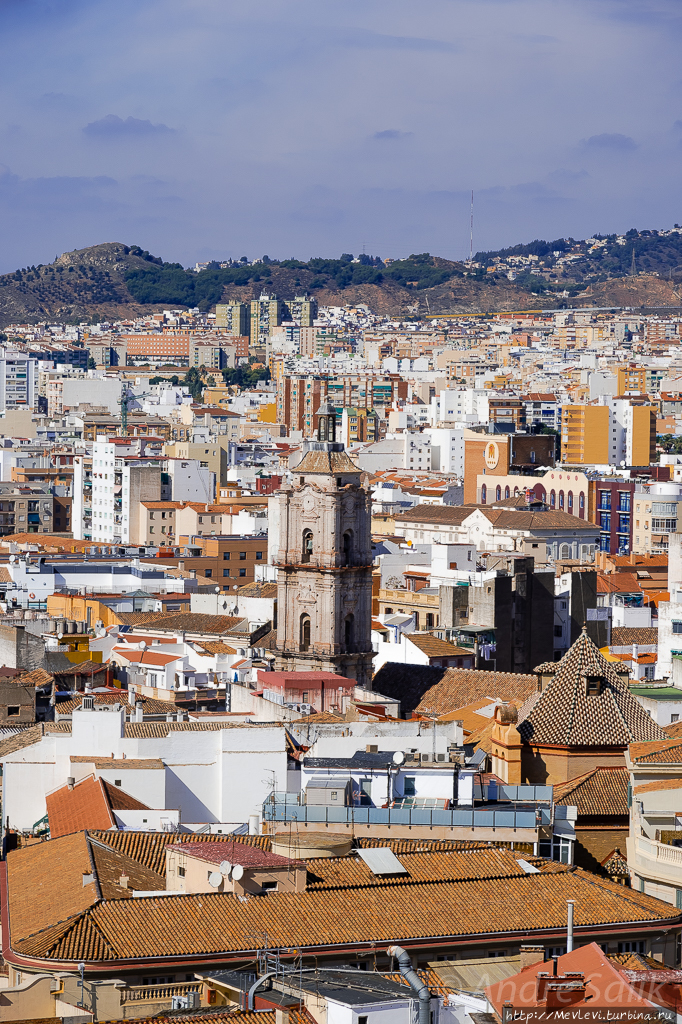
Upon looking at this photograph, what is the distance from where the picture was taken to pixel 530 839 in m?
24.1

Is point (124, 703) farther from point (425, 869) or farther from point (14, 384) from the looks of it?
point (14, 384)

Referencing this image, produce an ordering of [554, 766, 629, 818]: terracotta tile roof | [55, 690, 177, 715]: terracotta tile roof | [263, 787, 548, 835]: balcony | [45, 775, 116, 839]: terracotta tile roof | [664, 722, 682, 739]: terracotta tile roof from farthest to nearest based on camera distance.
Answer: [55, 690, 177, 715]: terracotta tile roof → [664, 722, 682, 739]: terracotta tile roof → [554, 766, 629, 818]: terracotta tile roof → [45, 775, 116, 839]: terracotta tile roof → [263, 787, 548, 835]: balcony

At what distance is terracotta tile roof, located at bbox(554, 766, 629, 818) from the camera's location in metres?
26.6

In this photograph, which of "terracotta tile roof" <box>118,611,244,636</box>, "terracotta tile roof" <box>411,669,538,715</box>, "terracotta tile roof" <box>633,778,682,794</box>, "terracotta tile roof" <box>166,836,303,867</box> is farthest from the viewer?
"terracotta tile roof" <box>118,611,244,636</box>

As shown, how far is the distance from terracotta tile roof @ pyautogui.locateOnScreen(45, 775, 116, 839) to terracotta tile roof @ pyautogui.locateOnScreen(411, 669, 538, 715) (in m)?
11.8

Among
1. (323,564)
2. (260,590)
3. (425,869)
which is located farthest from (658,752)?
(260,590)

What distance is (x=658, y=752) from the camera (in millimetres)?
27141

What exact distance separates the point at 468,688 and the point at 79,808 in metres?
14.4

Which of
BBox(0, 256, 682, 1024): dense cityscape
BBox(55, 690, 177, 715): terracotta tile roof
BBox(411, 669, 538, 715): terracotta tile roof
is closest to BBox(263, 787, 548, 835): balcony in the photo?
BBox(0, 256, 682, 1024): dense cityscape

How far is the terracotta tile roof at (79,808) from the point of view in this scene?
2538 centimetres

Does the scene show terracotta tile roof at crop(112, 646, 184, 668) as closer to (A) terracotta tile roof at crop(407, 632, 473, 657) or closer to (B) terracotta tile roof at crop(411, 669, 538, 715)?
(A) terracotta tile roof at crop(407, 632, 473, 657)

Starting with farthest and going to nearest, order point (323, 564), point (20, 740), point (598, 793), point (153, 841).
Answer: point (323, 564)
point (20, 740)
point (598, 793)
point (153, 841)

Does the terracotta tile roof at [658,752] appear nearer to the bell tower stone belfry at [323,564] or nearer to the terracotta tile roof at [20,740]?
the terracotta tile roof at [20,740]

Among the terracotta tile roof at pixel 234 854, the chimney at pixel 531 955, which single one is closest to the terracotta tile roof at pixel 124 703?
the terracotta tile roof at pixel 234 854
